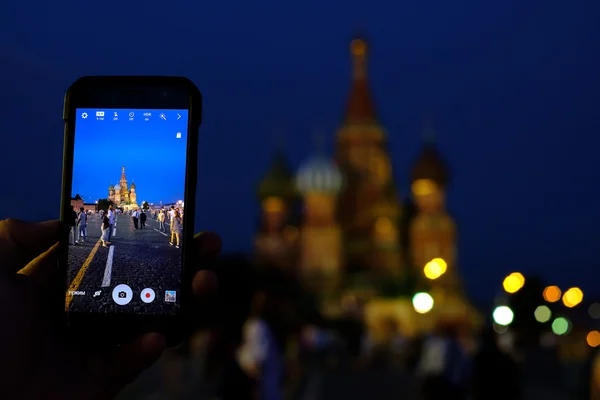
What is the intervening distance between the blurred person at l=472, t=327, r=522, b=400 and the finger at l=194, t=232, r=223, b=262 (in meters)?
8.07

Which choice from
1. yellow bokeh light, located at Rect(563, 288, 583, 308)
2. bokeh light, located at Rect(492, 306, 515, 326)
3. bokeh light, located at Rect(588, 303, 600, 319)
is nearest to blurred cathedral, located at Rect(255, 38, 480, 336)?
bokeh light, located at Rect(588, 303, 600, 319)

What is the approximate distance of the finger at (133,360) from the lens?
3.00 meters

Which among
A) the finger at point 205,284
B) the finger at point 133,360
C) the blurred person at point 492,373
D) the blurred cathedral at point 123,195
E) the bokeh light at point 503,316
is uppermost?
the blurred cathedral at point 123,195

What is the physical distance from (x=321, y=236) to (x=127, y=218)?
100214 mm

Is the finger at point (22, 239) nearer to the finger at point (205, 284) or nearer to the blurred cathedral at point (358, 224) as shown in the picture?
the finger at point (205, 284)

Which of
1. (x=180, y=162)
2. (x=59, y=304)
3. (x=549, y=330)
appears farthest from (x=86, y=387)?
(x=549, y=330)

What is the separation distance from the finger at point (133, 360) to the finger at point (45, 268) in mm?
431

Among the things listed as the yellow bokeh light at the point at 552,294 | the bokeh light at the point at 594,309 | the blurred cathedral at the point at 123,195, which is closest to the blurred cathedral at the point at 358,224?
the bokeh light at the point at 594,309

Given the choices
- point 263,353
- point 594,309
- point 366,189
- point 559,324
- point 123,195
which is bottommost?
point 594,309

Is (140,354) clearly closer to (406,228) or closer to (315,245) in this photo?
(315,245)

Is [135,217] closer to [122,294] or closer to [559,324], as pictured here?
[122,294]

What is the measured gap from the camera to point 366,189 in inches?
4387

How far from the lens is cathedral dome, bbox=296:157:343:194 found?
352 feet

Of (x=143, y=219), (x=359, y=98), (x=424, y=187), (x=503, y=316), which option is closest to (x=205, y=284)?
(x=143, y=219)
